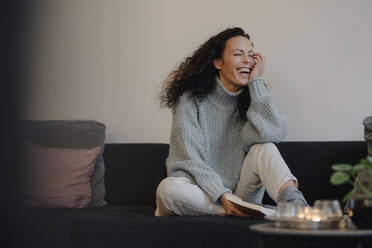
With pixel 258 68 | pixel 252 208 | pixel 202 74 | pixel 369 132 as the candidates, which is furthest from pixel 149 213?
pixel 369 132

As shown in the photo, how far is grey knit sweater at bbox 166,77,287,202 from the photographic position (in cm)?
203

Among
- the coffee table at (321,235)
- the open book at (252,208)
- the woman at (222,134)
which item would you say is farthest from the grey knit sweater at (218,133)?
the coffee table at (321,235)

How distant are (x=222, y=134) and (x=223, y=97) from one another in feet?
0.56

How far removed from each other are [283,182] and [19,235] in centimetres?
154

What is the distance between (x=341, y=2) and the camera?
2.41 meters

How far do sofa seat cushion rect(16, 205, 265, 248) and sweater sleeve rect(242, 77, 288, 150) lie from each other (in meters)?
0.43

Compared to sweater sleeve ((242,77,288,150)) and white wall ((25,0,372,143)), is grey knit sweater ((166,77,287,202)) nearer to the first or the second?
sweater sleeve ((242,77,288,150))

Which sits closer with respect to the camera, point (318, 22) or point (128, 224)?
point (128, 224)

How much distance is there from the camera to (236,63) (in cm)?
228

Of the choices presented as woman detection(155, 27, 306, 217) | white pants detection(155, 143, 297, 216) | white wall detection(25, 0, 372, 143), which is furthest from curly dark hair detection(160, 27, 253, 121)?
white pants detection(155, 143, 297, 216)

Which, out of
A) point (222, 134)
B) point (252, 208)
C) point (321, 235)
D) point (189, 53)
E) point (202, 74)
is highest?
point (189, 53)

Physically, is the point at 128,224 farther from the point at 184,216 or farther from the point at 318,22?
the point at 318,22

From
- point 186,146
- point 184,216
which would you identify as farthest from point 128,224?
point 186,146

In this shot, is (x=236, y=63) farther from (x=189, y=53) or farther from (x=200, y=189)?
(x=200, y=189)
